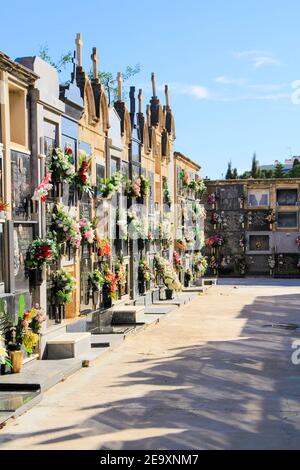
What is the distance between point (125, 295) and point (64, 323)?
661 cm

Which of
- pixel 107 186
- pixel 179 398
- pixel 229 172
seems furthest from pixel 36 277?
pixel 229 172

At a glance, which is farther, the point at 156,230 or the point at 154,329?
the point at 156,230

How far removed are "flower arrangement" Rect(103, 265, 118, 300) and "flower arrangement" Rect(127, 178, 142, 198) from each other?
3637 mm

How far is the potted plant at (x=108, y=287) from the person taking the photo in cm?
1847

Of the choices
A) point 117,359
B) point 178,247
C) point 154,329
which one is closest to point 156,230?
point 178,247

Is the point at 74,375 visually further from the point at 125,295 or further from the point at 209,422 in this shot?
the point at 125,295

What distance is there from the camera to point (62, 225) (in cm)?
1413

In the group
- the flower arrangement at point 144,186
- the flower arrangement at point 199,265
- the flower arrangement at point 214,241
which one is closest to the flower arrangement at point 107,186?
the flower arrangement at point 144,186

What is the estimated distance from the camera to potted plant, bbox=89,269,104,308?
1717 cm

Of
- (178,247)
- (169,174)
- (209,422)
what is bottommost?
(209,422)

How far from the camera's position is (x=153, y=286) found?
24938mm

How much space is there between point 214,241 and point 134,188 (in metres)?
19.7

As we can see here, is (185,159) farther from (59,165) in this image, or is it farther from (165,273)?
(59,165)

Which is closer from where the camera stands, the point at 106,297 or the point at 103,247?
the point at 103,247
